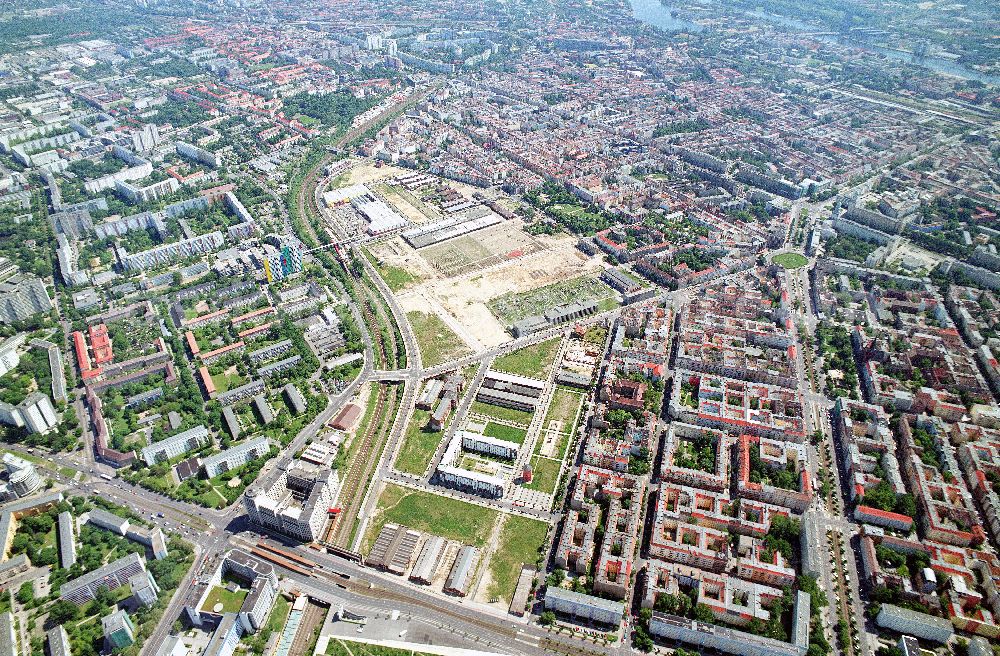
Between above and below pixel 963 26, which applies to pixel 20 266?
below

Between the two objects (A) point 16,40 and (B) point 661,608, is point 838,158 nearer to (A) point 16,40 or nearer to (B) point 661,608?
(B) point 661,608

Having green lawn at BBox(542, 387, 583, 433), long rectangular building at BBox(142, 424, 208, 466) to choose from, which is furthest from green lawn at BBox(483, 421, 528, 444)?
long rectangular building at BBox(142, 424, 208, 466)

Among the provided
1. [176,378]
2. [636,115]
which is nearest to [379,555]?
[176,378]

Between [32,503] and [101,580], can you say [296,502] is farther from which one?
[32,503]

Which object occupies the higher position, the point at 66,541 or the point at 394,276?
the point at 66,541

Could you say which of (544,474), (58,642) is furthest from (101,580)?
(544,474)

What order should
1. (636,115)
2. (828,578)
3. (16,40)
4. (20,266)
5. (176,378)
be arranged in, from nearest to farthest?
(828,578) → (176,378) → (20,266) → (636,115) → (16,40)

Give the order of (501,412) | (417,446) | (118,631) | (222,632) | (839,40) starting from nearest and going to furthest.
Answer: (118,631), (222,632), (417,446), (501,412), (839,40)

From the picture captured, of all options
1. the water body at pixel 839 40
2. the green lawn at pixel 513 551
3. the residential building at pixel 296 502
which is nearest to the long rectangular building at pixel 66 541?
the residential building at pixel 296 502

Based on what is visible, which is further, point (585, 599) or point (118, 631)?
point (585, 599)
